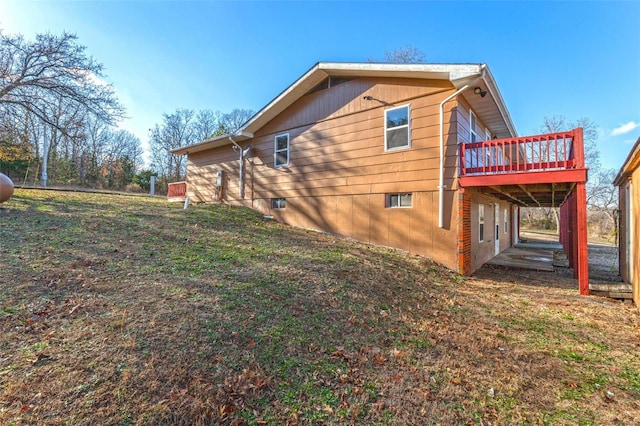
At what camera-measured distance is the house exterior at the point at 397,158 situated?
725cm

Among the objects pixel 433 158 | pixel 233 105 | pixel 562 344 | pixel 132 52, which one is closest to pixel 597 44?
pixel 433 158

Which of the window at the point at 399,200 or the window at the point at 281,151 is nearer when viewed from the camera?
the window at the point at 399,200

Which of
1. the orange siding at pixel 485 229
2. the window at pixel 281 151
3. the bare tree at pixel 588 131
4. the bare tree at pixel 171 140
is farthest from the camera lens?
the bare tree at pixel 171 140

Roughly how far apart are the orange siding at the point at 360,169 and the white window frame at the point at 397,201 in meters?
0.12

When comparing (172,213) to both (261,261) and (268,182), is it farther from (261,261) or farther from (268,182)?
(261,261)

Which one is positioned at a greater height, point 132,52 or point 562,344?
point 132,52

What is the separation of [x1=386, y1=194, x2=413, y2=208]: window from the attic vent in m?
4.09

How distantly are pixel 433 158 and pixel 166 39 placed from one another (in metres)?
9.38

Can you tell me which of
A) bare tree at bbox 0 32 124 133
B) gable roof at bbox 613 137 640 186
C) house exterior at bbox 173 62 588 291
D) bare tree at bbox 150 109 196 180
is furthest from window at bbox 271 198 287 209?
bare tree at bbox 150 109 196 180

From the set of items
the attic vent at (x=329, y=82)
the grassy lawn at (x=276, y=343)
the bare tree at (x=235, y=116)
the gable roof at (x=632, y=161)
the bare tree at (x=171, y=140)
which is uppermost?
the bare tree at (x=235, y=116)

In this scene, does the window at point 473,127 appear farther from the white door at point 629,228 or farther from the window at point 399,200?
the white door at point 629,228

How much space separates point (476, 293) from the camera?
19.9 feet

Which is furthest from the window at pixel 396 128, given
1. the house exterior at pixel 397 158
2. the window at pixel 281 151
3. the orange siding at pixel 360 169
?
the window at pixel 281 151

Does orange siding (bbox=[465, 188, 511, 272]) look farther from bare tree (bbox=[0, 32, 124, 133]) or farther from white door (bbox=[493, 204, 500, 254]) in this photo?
bare tree (bbox=[0, 32, 124, 133])
